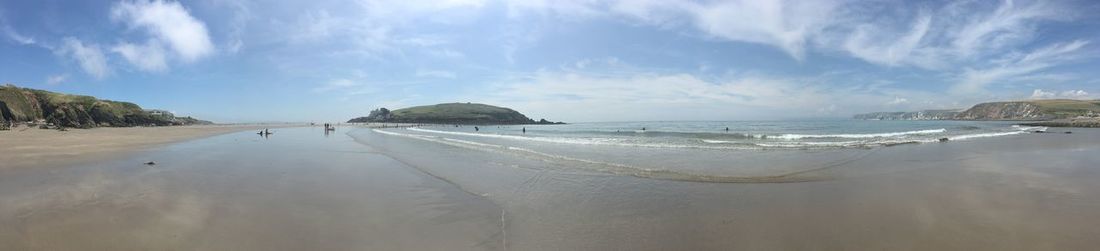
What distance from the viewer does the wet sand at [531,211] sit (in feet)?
18.5

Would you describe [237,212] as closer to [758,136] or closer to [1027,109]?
[758,136]

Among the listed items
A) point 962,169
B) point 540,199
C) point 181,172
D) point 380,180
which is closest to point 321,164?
point 181,172

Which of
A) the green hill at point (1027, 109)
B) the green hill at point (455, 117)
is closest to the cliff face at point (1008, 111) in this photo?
the green hill at point (1027, 109)

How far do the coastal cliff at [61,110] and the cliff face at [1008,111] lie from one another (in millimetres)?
214062

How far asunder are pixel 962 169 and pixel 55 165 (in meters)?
27.4

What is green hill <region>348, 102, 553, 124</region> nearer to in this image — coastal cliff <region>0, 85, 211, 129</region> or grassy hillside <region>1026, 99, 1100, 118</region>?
coastal cliff <region>0, 85, 211, 129</region>

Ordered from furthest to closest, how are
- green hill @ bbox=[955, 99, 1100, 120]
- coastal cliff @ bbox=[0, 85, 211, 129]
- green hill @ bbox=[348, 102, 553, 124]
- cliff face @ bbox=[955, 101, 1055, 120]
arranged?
cliff face @ bbox=[955, 101, 1055, 120], green hill @ bbox=[348, 102, 553, 124], green hill @ bbox=[955, 99, 1100, 120], coastal cliff @ bbox=[0, 85, 211, 129]

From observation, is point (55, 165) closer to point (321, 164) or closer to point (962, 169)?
point (321, 164)

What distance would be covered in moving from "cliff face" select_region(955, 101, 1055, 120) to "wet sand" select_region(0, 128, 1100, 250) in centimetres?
18758

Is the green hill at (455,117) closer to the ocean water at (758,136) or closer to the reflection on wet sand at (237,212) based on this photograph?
the ocean water at (758,136)

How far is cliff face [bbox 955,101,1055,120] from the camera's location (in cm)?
14575

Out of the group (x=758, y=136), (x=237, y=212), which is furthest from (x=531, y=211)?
(x=758, y=136)

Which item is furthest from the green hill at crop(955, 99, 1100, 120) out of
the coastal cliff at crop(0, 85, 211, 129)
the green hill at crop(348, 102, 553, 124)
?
the coastal cliff at crop(0, 85, 211, 129)

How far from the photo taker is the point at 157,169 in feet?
44.5
